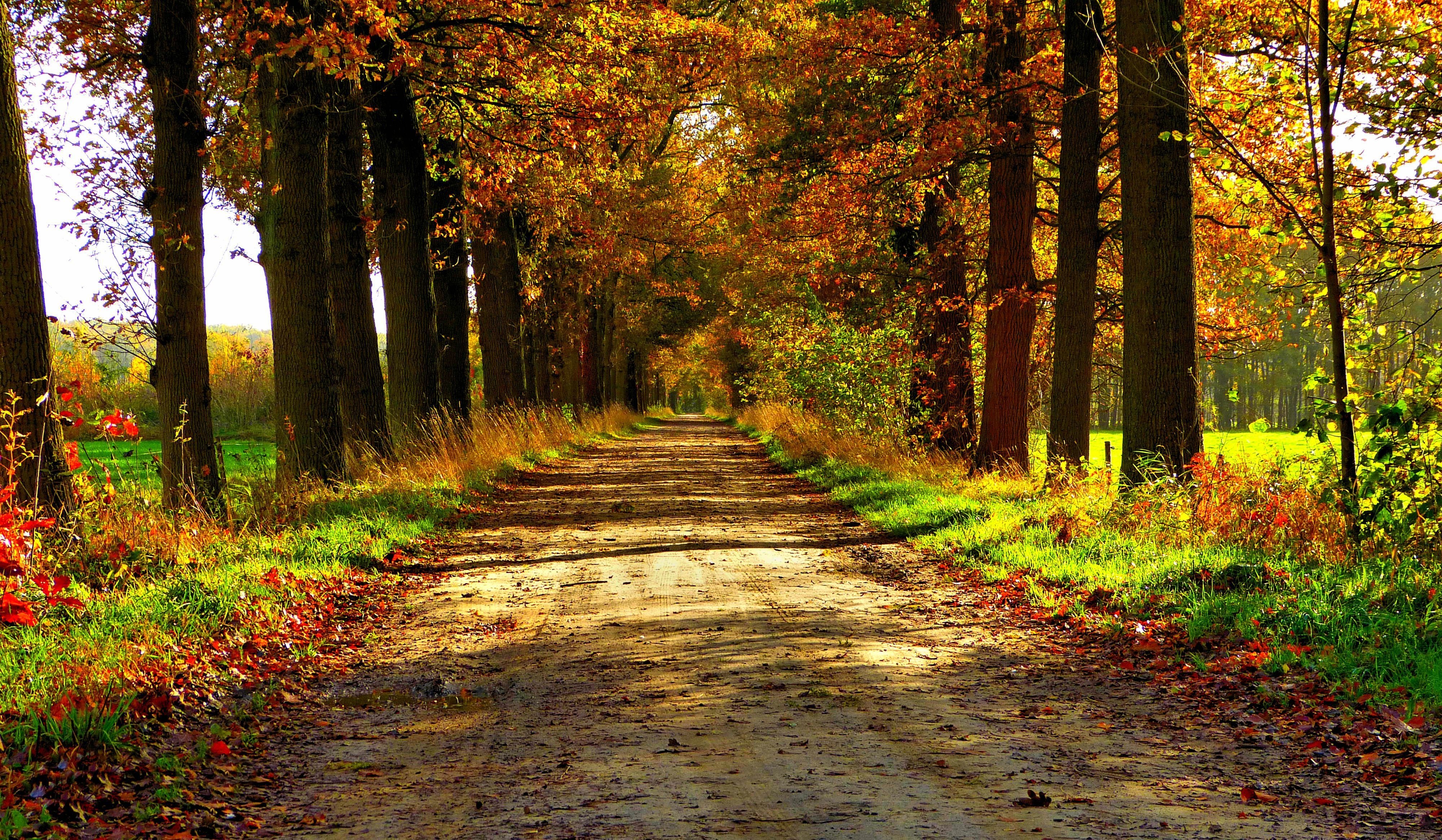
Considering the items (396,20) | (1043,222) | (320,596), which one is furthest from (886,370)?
(320,596)

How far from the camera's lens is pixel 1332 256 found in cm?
798

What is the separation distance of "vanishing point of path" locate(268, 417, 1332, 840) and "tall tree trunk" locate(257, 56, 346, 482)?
4571mm

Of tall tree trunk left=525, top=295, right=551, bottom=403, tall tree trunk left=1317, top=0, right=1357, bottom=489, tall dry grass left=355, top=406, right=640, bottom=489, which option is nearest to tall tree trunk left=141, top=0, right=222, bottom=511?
tall dry grass left=355, top=406, right=640, bottom=489

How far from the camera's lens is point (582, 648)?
253 inches

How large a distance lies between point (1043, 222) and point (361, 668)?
1458cm

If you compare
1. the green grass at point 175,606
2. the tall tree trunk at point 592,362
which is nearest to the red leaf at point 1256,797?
the green grass at point 175,606

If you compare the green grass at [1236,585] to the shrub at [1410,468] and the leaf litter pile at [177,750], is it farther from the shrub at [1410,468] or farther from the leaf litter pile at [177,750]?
the leaf litter pile at [177,750]

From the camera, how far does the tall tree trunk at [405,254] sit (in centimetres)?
1692

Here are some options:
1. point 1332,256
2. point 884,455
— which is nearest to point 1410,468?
point 1332,256

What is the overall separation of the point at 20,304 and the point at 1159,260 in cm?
1018

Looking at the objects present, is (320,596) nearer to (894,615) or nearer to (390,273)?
(894,615)

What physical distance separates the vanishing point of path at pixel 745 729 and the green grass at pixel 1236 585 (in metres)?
0.92

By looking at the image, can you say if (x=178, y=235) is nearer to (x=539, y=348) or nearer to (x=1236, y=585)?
(x=1236, y=585)

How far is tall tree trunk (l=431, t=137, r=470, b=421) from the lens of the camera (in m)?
19.4
